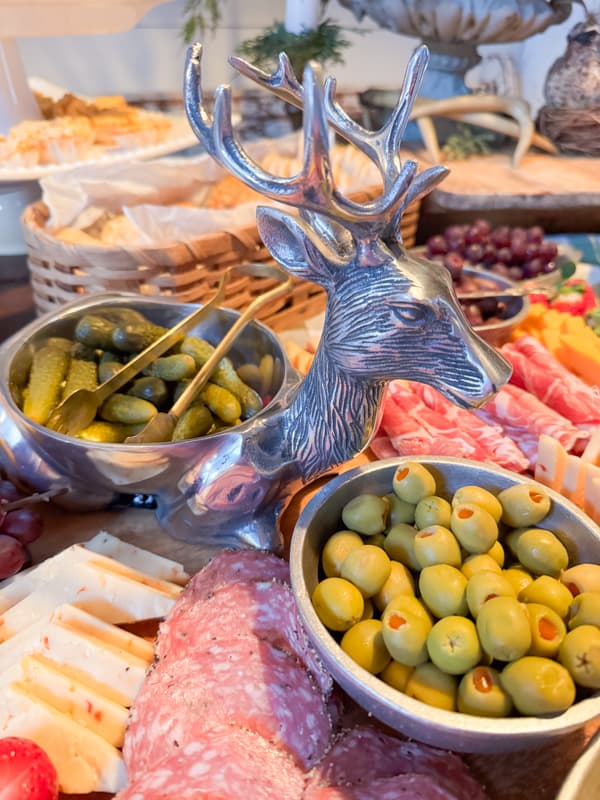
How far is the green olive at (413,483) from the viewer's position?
733 mm

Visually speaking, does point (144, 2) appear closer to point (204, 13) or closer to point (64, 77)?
point (204, 13)

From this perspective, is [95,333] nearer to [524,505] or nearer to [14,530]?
[14,530]

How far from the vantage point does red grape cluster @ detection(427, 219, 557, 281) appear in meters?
1.54

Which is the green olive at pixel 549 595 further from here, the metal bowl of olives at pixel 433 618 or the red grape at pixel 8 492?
the red grape at pixel 8 492

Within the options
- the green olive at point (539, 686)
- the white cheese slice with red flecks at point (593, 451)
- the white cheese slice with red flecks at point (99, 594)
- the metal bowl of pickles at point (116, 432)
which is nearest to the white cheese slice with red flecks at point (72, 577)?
the white cheese slice with red flecks at point (99, 594)

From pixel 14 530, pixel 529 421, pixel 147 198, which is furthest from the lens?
pixel 147 198

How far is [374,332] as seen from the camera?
629 mm

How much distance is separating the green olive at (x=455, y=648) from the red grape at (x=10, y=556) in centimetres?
54

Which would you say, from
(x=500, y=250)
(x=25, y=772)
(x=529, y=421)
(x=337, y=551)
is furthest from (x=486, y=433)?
(x=25, y=772)

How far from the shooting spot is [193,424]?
0.84m

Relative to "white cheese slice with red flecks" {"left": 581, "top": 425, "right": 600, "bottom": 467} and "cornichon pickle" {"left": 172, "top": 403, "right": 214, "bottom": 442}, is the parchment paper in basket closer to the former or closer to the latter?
"cornichon pickle" {"left": 172, "top": 403, "right": 214, "bottom": 442}

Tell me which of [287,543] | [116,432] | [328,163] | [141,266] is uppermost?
[328,163]

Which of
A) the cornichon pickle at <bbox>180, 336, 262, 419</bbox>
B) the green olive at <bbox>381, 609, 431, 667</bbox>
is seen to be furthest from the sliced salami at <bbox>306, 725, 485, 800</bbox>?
the cornichon pickle at <bbox>180, 336, 262, 419</bbox>

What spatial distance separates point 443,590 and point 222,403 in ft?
1.33
